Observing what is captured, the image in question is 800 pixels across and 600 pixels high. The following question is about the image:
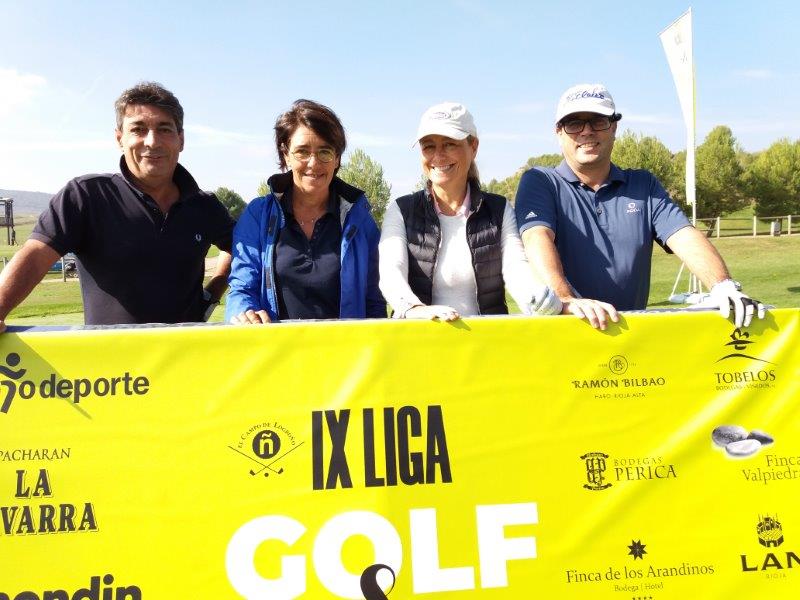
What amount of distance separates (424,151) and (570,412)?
62.2 inches

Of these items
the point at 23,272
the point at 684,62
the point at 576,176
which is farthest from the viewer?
the point at 684,62

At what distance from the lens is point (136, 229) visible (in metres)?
3.62

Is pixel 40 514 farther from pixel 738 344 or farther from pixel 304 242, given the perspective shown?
pixel 738 344

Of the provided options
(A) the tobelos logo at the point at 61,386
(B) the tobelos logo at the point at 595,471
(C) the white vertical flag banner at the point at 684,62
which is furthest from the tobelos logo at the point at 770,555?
(C) the white vertical flag banner at the point at 684,62

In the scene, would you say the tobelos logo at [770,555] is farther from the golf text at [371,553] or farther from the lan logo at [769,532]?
the golf text at [371,553]

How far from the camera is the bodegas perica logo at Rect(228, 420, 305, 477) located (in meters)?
2.79

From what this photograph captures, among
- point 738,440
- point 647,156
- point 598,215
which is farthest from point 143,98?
point 647,156

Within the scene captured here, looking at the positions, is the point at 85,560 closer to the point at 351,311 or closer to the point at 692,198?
the point at 351,311

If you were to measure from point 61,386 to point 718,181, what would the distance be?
6525cm

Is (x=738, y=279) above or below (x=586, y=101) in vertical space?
above

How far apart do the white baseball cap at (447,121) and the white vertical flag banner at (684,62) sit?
1191cm

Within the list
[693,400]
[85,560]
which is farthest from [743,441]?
[85,560]

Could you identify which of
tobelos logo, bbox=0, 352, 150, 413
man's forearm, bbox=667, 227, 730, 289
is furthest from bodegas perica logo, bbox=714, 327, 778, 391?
tobelos logo, bbox=0, 352, 150, 413

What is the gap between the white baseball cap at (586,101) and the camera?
355cm
